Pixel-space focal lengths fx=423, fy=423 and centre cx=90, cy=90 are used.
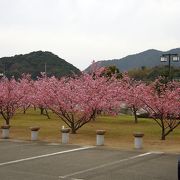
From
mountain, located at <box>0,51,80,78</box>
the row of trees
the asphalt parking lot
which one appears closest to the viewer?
the asphalt parking lot

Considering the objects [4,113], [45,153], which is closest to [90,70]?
[4,113]

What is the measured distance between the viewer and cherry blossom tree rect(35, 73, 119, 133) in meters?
22.3

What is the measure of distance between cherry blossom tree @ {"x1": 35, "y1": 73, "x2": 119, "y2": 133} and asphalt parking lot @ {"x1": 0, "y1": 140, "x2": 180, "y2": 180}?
5786 mm

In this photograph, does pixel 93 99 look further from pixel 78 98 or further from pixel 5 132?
pixel 5 132

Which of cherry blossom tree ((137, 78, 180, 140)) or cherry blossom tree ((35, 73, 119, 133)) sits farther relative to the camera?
cherry blossom tree ((35, 73, 119, 133))

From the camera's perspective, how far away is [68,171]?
11.2 m

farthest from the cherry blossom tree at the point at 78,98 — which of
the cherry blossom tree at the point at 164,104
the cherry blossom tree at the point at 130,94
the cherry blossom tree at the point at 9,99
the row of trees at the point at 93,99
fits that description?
the cherry blossom tree at the point at 9,99

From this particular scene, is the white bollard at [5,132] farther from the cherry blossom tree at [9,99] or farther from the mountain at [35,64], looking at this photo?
the mountain at [35,64]

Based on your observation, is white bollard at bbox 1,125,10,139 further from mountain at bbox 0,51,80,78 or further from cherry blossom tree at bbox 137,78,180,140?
mountain at bbox 0,51,80,78

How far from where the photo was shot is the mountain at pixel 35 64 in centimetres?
8188

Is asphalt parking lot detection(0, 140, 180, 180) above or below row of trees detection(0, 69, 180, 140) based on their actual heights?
below

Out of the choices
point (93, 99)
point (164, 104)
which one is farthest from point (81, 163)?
point (93, 99)

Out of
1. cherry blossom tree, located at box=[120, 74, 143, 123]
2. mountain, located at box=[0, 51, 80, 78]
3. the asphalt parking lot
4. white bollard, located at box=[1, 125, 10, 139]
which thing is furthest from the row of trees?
mountain, located at box=[0, 51, 80, 78]

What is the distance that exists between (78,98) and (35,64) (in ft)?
213
